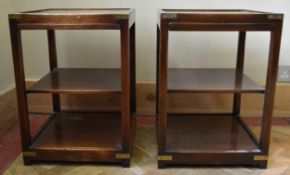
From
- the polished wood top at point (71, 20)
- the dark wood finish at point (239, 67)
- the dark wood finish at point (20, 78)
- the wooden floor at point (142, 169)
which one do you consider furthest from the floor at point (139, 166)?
the polished wood top at point (71, 20)

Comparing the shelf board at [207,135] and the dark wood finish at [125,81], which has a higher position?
the dark wood finish at [125,81]

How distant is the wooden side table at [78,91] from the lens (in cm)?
111

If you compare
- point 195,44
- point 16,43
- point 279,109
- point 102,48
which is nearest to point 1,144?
point 16,43

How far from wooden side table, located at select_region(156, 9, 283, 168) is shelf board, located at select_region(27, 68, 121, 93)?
0.66 ft

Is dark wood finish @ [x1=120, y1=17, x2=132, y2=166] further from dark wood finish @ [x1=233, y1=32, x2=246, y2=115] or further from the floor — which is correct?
dark wood finish @ [x1=233, y1=32, x2=246, y2=115]

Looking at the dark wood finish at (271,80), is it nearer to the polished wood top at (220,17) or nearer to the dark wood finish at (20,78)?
the polished wood top at (220,17)

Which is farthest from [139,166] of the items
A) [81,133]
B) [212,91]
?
[212,91]

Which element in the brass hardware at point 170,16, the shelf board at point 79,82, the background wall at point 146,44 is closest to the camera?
the brass hardware at point 170,16

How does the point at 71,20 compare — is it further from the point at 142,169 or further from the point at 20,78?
the point at 142,169

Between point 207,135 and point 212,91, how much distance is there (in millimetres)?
261

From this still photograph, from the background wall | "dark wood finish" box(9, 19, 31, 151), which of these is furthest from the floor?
the background wall

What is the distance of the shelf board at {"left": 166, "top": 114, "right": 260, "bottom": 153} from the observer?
1.27m

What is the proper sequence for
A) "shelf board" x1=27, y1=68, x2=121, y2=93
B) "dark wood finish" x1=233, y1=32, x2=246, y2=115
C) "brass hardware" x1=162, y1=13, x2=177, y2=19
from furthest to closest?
"dark wood finish" x1=233, y1=32, x2=246, y2=115, "shelf board" x1=27, y1=68, x2=121, y2=93, "brass hardware" x1=162, y1=13, x2=177, y2=19

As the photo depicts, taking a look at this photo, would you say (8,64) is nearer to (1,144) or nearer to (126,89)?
(1,144)
